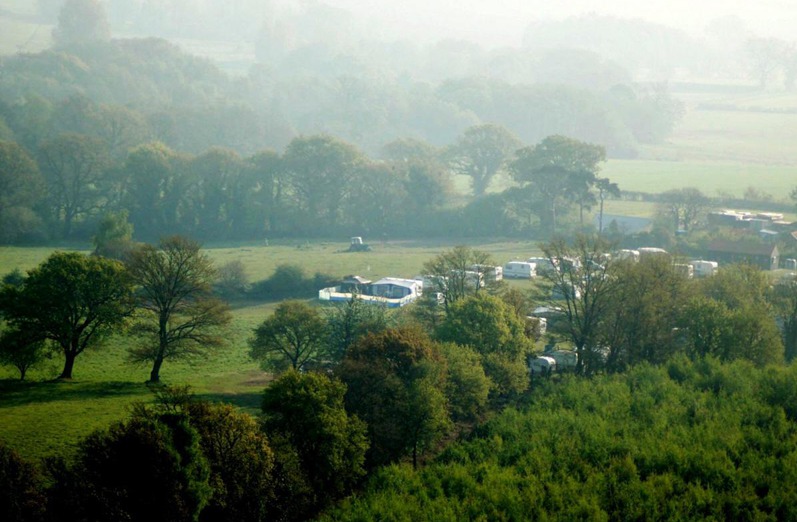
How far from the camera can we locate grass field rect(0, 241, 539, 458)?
19.7 m

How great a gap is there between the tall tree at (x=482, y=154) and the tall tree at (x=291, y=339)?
38192mm

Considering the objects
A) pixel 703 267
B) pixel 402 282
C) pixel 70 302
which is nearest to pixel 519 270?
pixel 402 282

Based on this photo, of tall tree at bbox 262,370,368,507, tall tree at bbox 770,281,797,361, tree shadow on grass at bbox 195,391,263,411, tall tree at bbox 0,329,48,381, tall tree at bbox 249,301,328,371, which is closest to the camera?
tall tree at bbox 262,370,368,507

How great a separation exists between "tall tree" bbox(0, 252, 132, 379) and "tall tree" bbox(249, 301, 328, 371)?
3.67 metres

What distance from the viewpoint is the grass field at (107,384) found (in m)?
19.7

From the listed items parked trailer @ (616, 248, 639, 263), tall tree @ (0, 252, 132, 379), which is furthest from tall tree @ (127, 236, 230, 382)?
parked trailer @ (616, 248, 639, 263)

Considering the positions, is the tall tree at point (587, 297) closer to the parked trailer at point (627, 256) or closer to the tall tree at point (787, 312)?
the parked trailer at point (627, 256)

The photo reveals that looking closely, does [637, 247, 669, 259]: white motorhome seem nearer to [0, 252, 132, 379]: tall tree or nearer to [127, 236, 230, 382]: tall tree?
[127, 236, 230, 382]: tall tree

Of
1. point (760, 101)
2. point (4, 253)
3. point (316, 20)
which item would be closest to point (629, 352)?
point (4, 253)

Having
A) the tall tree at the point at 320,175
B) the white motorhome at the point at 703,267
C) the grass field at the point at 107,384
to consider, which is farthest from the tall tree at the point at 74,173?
the white motorhome at the point at 703,267

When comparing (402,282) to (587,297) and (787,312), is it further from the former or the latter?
(787,312)

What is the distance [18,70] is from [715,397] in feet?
247

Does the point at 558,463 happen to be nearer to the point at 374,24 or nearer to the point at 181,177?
the point at 181,177

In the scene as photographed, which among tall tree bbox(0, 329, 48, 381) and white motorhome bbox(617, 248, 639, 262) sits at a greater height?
white motorhome bbox(617, 248, 639, 262)
